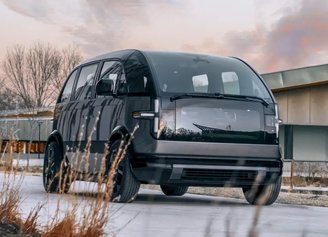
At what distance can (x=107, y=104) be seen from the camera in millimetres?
10773

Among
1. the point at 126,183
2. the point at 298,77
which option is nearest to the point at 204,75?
the point at 126,183

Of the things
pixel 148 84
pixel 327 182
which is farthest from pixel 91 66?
pixel 327 182

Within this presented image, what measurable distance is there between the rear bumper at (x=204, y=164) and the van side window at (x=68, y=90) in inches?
117

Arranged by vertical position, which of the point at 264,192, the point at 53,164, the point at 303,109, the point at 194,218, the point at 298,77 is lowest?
the point at 194,218

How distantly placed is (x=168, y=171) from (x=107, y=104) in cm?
154

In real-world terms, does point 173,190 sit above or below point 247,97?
below

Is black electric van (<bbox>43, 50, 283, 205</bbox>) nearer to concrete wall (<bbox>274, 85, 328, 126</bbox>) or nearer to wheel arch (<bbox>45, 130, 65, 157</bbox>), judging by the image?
wheel arch (<bbox>45, 130, 65, 157</bbox>)

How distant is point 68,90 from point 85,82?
0.77m

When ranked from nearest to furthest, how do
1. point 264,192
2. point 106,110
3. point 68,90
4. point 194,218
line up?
point 194,218 < point 264,192 < point 106,110 < point 68,90

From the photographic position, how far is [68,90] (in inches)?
497

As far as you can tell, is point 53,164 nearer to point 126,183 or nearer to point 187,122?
point 126,183

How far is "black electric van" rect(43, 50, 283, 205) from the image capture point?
9836 millimetres

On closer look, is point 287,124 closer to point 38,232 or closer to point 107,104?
point 107,104

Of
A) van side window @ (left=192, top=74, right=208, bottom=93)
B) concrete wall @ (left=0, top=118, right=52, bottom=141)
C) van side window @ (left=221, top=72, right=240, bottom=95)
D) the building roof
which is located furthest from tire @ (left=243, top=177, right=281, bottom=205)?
concrete wall @ (left=0, top=118, right=52, bottom=141)
